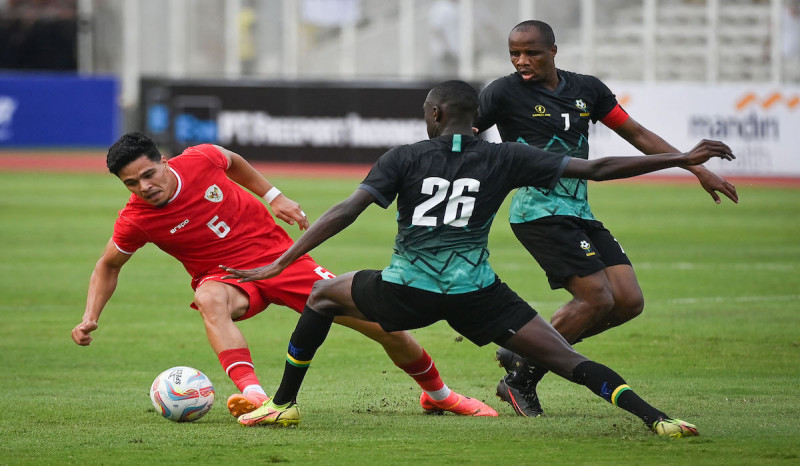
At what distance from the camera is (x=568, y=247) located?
7.09 meters

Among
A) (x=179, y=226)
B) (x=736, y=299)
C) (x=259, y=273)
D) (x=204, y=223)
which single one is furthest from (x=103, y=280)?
(x=736, y=299)

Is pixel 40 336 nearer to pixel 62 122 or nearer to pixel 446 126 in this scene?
pixel 446 126

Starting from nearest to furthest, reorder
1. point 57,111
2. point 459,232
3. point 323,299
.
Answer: point 459,232 < point 323,299 < point 57,111

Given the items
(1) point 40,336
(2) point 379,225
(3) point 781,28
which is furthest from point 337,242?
(3) point 781,28

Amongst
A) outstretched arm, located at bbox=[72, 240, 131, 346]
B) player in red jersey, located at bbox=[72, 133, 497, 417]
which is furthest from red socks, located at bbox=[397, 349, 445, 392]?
outstretched arm, located at bbox=[72, 240, 131, 346]

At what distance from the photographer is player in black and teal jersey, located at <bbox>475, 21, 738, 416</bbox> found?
7.10 meters

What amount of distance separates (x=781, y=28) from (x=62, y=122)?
20829 millimetres

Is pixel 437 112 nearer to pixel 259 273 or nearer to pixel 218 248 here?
pixel 259 273

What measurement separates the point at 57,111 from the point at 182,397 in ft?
101

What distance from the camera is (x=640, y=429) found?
20.7ft

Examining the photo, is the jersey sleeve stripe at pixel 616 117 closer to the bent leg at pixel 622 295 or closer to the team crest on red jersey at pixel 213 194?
the bent leg at pixel 622 295

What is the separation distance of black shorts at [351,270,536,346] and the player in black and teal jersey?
107cm

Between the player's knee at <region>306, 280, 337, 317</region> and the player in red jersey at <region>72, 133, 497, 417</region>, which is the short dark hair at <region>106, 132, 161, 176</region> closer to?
the player in red jersey at <region>72, 133, 497, 417</region>

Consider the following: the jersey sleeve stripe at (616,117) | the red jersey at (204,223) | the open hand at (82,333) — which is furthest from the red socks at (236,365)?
the jersey sleeve stripe at (616,117)
